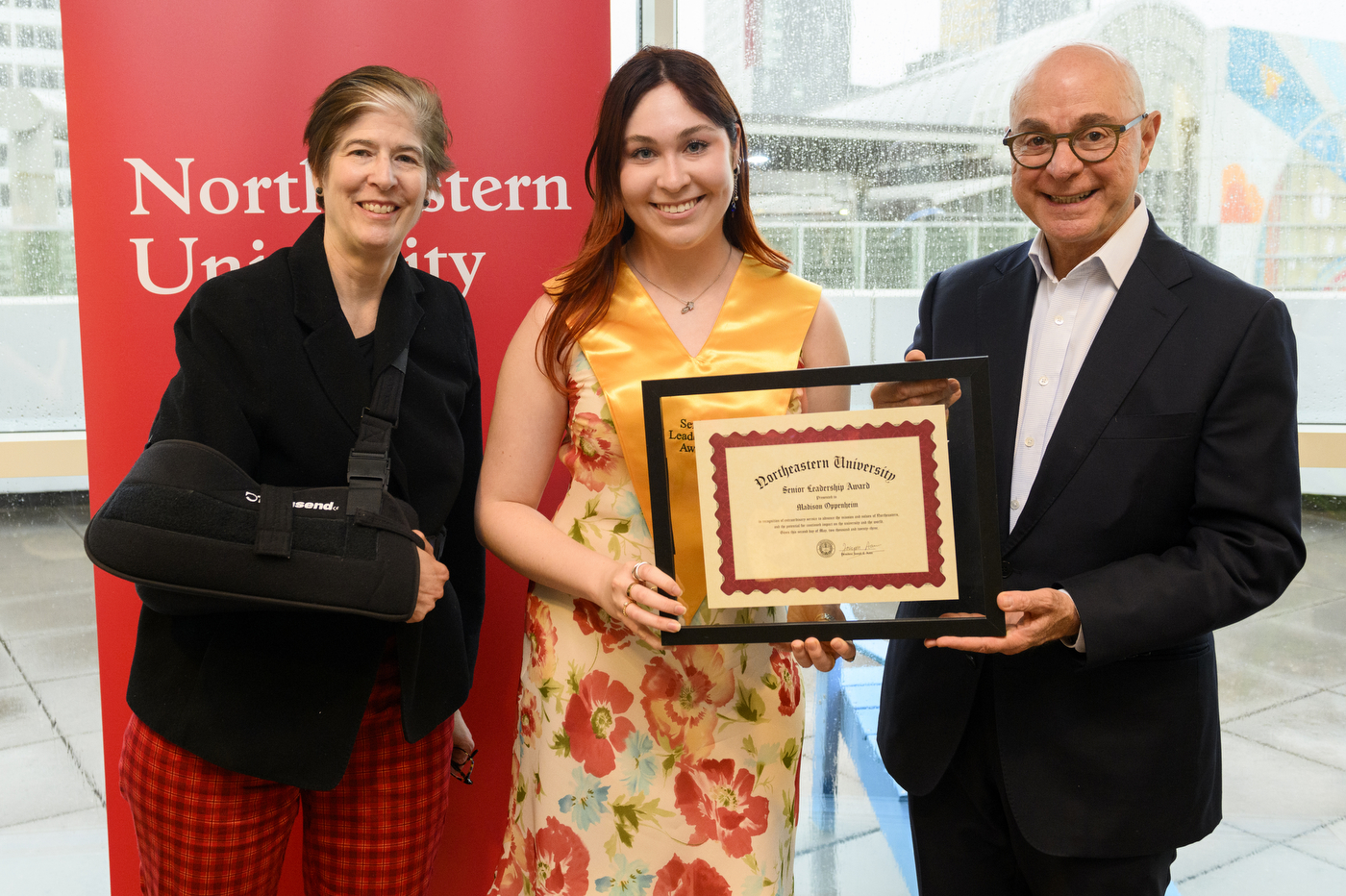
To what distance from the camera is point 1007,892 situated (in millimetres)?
1757

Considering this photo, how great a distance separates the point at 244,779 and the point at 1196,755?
59.7 inches

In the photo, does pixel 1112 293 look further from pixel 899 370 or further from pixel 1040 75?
pixel 899 370

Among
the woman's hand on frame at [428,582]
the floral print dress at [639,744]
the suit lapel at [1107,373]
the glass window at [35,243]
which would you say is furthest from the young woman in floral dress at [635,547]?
the glass window at [35,243]

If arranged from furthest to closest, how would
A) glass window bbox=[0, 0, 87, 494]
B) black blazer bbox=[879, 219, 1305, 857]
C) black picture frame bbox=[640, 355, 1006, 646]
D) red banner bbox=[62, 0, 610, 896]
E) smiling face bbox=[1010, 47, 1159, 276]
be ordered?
glass window bbox=[0, 0, 87, 494] < red banner bbox=[62, 0, 610, 896] < smiling face bbox=[1010, 47, 1159, 276] < black blazer bbox=[879, 219, 1305, 857] < black picture frame bbox=[640, 355, 1006, 646]

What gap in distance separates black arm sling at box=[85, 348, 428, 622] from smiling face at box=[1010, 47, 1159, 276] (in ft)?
3.77

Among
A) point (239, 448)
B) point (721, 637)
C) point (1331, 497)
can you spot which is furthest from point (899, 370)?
point (1331, 497)

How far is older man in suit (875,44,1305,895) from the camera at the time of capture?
142cm

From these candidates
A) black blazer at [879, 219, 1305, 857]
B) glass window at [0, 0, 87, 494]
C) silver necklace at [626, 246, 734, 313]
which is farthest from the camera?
glass window at [0, 0, 87, 494]

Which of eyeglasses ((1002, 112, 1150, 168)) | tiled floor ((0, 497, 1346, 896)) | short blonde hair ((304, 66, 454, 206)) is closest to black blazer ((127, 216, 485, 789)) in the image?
short blonde hair ((304, 66, 454, 206))

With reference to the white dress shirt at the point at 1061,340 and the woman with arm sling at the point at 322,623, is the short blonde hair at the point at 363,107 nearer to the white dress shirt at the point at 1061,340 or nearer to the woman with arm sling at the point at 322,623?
the woman with arm sling at the point at 322,623

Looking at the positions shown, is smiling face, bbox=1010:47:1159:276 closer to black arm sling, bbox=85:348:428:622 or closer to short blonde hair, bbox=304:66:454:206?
short blonde hair, bbox=304:66:454:206

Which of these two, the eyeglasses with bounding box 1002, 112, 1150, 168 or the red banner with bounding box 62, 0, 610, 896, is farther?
the red banner with bounding box 62, 0, 610, 896

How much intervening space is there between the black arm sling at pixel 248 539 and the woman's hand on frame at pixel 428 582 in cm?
6

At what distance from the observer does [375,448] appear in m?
1.54
